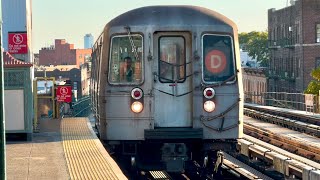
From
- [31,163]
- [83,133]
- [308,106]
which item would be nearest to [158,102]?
[31,163]

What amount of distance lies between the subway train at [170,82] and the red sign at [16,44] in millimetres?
15522

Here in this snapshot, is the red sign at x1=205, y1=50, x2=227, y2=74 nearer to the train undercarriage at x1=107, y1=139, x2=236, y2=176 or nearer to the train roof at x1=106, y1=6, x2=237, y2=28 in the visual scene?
the train roof at x1=106, y1=6, x2=237, y2=28

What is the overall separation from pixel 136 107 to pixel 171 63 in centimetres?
100

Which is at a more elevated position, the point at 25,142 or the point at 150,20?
the point at 150,20

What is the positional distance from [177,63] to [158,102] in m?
0.78

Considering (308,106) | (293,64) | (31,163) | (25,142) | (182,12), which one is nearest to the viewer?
(31,163)

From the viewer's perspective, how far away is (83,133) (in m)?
18.0

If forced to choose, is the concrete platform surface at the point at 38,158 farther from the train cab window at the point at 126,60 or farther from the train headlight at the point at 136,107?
the train cab window at the point at 126,60

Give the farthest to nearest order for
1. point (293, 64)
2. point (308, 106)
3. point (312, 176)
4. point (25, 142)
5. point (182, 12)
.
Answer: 1. point (293, 64)
2. point (308, 106)
3. point (25, 142)
4. point (182, 12)
5. point (312, 176)

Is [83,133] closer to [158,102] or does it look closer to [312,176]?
[158,102]

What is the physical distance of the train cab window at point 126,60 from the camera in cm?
1433

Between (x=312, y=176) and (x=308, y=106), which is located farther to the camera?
(x=308, y=106)

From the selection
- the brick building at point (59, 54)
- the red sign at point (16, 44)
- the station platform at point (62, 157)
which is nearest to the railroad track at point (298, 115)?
the red sign at point (16, 44)

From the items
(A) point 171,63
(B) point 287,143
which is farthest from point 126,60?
(B) point 287,143
